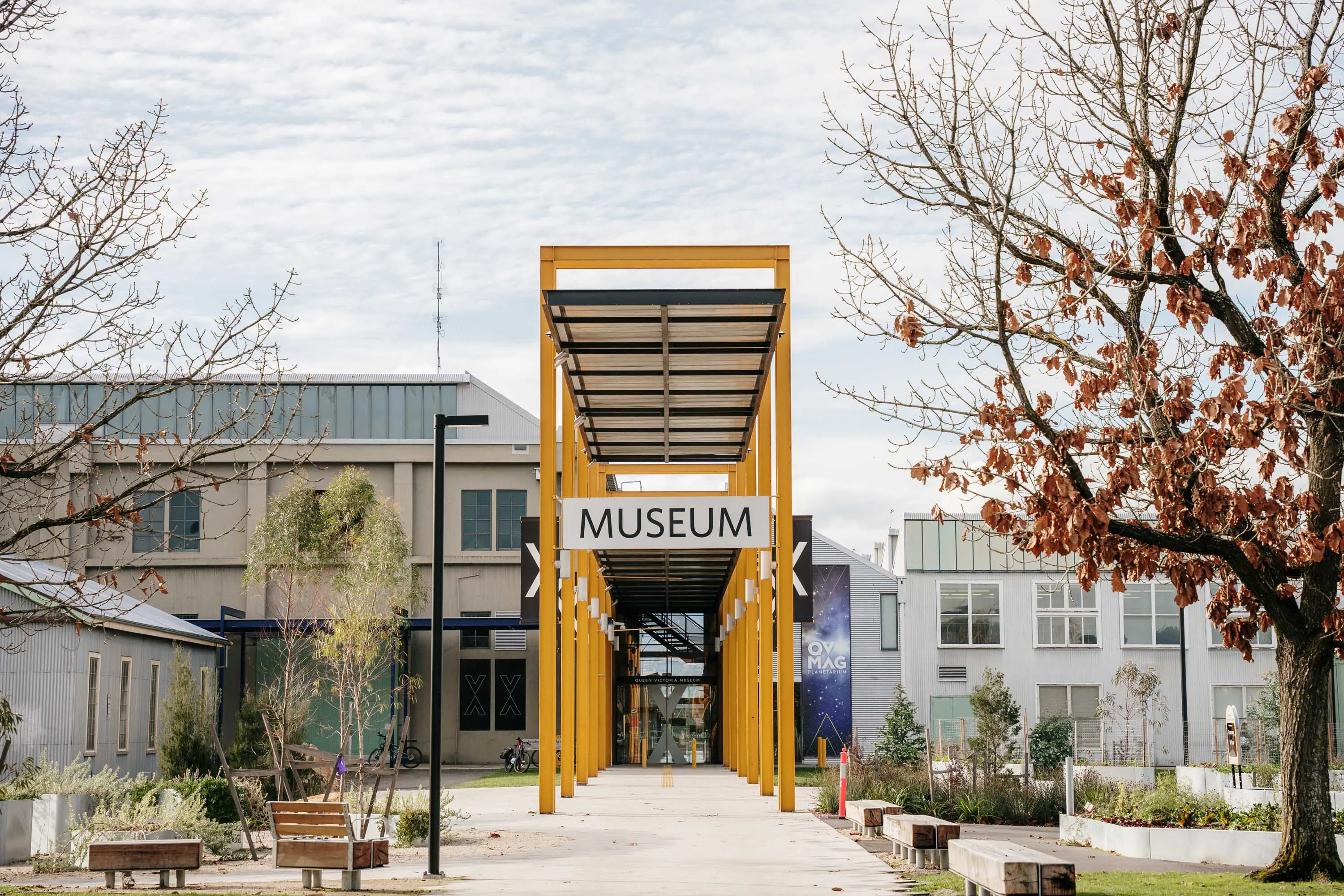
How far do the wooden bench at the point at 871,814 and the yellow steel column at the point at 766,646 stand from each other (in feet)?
9.92

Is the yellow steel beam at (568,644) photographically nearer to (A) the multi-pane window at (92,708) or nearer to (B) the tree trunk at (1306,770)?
(A) the multi-pane window at (92,708)

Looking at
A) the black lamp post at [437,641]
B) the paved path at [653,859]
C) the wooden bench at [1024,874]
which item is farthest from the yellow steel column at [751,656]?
the wooden bench at [1024,874]

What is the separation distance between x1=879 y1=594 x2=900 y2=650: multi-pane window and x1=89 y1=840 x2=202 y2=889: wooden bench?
1367 inches

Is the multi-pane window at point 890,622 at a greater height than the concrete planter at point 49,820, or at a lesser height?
greater

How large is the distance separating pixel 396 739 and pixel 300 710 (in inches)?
561

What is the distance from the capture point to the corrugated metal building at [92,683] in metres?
22.5

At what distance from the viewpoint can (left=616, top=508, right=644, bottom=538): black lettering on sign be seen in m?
18.6

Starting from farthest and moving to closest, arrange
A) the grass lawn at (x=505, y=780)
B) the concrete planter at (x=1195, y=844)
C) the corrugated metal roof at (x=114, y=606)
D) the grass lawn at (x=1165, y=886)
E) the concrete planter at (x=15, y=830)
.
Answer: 1. the grass lawn at (x=505, y=780)
2. the corrugated metal roof at (x=114, y=606)
3. the concrete planter at (x=15, y=830)
4. the concrete planter at (x=1195, y=844)
5. the grass lawn at (x=1165, y=886)

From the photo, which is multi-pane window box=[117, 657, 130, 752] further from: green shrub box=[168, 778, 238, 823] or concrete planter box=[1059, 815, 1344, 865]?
concrete planter box=[1059, 815, 1344, 865]

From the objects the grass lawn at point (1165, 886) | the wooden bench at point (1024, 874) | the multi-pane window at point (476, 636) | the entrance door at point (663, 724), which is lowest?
the entrance door at point (663, 724)

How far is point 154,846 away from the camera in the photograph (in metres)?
11.3

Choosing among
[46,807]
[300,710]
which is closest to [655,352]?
[46,807]

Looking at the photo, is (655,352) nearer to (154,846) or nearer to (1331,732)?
(154,846)

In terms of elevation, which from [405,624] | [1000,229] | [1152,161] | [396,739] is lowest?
[396,739]
